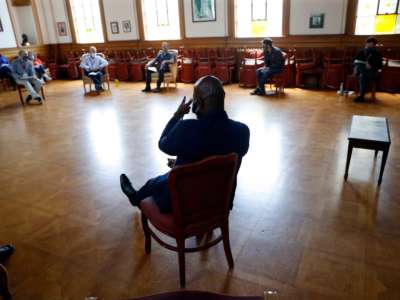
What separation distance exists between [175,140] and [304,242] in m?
1.36

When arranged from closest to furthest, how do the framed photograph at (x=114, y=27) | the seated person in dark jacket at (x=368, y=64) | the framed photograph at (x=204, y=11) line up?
the seated person in dark jacket at (x=368, y=64) < the framed photograph at (x=204, y=11) < the framed photograph at (x=114, y=27)

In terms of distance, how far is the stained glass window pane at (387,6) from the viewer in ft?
25.2

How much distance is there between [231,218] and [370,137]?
1.68 metres

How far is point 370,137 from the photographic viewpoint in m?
3.35

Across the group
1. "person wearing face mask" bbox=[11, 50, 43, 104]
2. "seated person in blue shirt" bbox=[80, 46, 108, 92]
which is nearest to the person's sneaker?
"seated person in blue shirt" bbox=[80, 46, 108, 92]

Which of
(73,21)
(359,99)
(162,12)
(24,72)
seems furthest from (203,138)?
(73,21)

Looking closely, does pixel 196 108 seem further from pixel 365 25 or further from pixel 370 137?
pixel 365 25

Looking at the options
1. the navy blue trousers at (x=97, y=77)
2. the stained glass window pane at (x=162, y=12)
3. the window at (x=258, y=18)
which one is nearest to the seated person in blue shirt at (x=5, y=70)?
the navy blue trousers at (x=97, y=77)

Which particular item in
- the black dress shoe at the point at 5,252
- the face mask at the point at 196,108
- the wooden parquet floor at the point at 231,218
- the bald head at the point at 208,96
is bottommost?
the wooden parquet floor at the point at 231,218

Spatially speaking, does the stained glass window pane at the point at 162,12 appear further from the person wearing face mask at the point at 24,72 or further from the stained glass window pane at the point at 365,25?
the stained glass window pane at the point at 365,25

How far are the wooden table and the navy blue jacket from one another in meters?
1.75

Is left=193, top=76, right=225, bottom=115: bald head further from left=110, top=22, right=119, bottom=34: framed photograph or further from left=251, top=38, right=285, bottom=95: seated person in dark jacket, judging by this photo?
left=110, top=22, right=119, bottom=34: framed photograph

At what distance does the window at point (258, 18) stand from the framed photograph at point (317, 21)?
0.88 m

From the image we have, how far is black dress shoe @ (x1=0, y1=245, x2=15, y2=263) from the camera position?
249 centimetres
